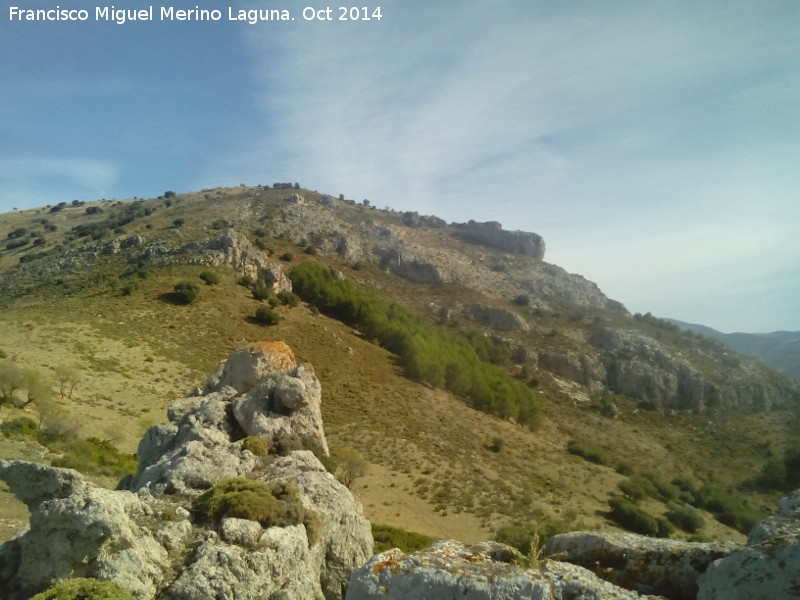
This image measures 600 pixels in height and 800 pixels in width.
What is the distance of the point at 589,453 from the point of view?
45812mm

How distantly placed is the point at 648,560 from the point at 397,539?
13.2m

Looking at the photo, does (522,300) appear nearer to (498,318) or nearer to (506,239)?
(498,318)

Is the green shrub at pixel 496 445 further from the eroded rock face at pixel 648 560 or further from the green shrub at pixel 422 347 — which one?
the eroded rock face at pixel 648 560

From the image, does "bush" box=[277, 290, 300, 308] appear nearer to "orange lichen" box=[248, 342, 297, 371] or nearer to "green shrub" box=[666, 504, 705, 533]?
"orange lichen" box=[248, 342, 297, 371]

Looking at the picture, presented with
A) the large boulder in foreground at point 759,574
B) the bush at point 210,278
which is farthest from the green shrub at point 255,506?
the bush at point 210,278

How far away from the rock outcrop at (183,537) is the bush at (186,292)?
1484 inches

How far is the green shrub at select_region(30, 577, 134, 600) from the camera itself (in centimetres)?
525

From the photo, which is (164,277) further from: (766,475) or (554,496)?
(766,475)

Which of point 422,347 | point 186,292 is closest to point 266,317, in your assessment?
point 186,292

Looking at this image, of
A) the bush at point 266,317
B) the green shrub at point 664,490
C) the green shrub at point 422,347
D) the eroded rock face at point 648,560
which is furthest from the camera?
the green shrub at point 422,347

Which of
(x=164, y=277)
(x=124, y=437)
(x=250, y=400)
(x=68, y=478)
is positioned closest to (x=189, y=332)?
(x=164, y=277)

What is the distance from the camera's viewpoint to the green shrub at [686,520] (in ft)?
102

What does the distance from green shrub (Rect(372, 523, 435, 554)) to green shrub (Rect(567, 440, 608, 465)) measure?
3090 centimetres

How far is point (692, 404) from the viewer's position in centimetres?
6712
